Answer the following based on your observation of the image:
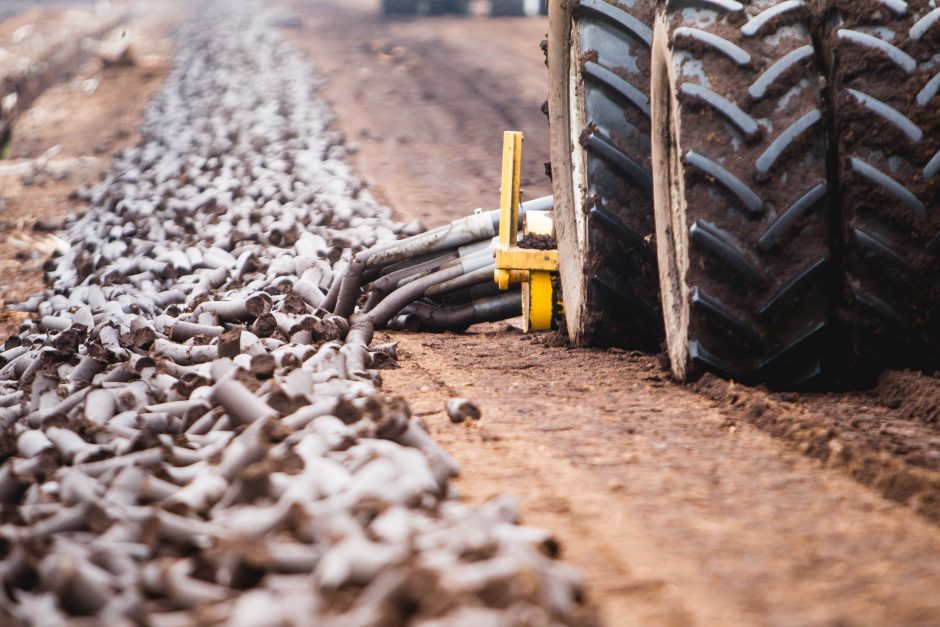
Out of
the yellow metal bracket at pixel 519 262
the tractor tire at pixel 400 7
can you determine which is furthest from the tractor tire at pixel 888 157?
the tractor tire at pixel 400 7

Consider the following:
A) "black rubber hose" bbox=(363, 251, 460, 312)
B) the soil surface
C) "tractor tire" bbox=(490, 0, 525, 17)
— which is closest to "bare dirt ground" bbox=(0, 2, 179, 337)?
"black rubber hose" bbox=(363, 251, 460, 312)

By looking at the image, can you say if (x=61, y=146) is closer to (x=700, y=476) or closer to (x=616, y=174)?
(x=616, y=174)

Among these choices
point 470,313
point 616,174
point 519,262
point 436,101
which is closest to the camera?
point 616,174

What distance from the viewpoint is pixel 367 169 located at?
9.73 metres

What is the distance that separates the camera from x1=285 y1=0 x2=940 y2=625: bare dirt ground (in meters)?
1.94

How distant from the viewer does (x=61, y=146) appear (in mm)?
13148

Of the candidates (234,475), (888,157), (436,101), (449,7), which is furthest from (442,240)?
(449,7)

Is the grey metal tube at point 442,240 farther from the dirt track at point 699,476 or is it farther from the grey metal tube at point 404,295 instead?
the dirt track at point 699,476

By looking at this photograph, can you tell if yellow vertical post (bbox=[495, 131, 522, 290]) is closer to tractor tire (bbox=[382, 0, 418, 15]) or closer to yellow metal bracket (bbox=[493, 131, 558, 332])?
yellow metal bracket (bbox=[493, 131, 558, 332])

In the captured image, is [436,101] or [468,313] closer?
[468,313]

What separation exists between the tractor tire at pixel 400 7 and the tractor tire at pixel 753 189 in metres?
20.4

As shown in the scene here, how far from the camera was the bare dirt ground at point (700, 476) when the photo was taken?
6.36ft

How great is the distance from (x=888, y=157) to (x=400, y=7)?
830 inches

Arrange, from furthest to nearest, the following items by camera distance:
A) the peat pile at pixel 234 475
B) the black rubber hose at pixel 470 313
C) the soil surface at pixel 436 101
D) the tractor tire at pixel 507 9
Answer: the tractor tire at pixel 507 9 → the soil surface at pixel 436 101 → the black rubber hose at pixel 470 313 → the peat pile at pixel 234 475
